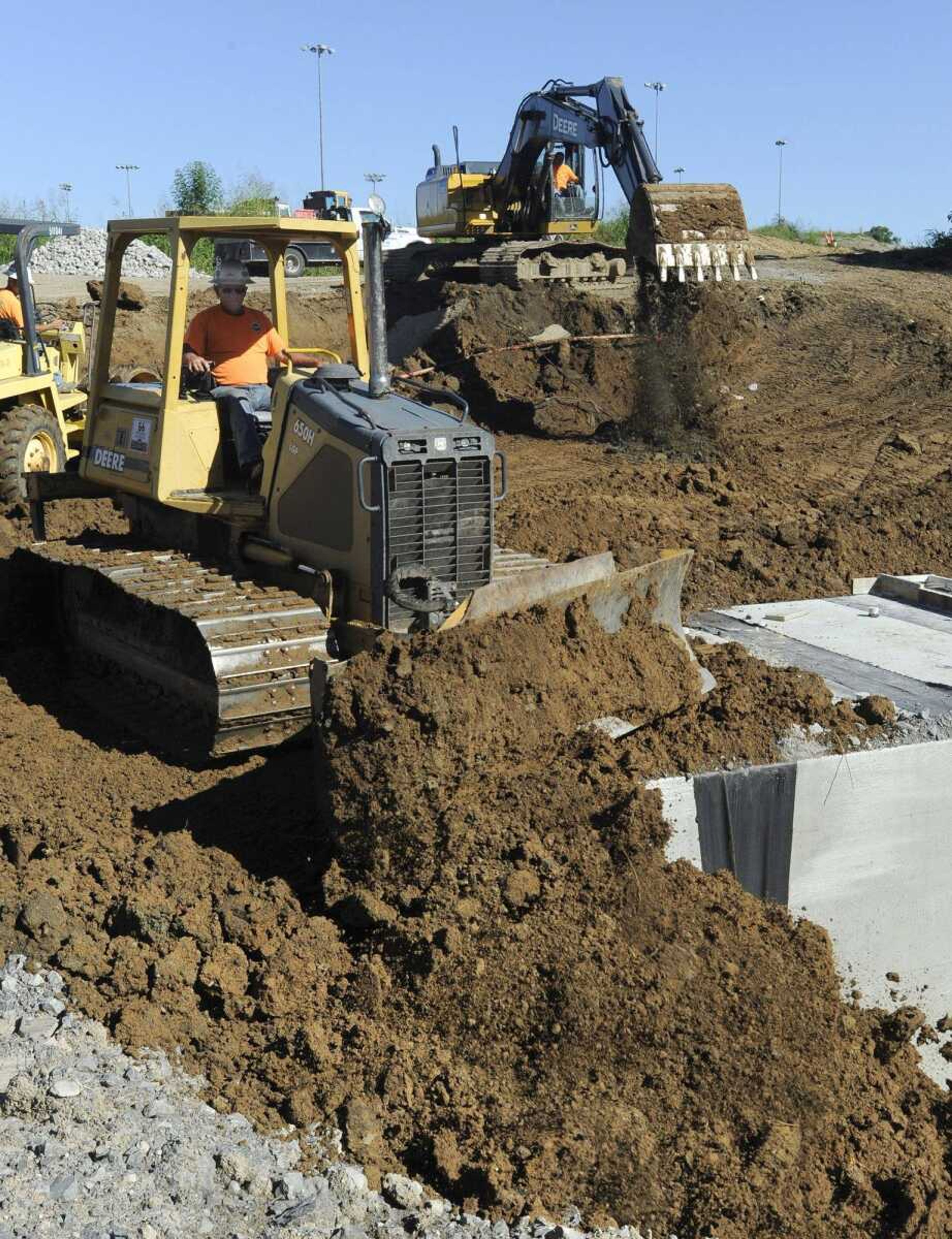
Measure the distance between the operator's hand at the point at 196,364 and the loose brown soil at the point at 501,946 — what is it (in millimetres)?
2023

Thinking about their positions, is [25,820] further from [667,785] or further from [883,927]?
[883,927]

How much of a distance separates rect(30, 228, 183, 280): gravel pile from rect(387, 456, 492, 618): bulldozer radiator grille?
24.9 metres

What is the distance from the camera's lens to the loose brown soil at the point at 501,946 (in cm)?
420

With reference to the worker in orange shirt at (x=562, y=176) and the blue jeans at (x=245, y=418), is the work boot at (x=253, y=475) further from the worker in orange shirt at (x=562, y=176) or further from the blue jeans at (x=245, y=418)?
the worker in orange shirt at (x=562, y=176)

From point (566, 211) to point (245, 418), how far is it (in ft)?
51.3

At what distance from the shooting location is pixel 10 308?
1263cm

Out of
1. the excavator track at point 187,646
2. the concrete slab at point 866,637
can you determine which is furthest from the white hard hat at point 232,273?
the concrete slab at point 866,637

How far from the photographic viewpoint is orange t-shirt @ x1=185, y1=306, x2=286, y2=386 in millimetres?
7543

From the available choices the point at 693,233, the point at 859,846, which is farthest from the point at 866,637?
the point at 693,233

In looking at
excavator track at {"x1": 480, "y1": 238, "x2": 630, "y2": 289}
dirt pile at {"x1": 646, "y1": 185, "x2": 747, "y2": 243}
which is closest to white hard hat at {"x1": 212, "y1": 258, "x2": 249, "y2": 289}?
dirt pile at {"x1": 646, "y1": 185, "x2": 747, "y2": 243}

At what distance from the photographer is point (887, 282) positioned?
76.4ft

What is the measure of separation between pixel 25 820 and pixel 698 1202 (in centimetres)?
336

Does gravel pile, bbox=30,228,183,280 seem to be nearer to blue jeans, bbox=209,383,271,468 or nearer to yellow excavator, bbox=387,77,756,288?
yellow excavator, bbox=387,77,756,288

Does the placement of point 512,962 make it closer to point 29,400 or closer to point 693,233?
point 29,400
